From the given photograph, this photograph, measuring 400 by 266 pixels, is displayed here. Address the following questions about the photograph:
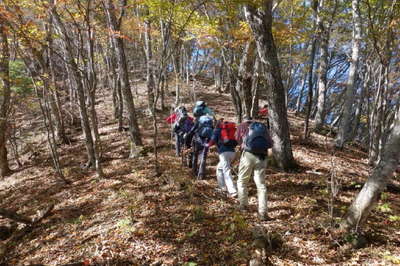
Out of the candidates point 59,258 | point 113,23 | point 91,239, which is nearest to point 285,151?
point 91,239

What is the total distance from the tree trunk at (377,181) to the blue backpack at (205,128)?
381 cm

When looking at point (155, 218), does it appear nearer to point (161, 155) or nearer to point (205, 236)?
point (205, 236)

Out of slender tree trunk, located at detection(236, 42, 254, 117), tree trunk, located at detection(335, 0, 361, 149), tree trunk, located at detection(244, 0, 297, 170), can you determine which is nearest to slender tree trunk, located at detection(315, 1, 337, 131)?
tree trunk, located at detection(335, 0, 361, 149)

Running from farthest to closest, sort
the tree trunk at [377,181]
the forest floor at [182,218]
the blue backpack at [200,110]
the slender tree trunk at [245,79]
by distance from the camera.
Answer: the slender tree trunk at [245,79] → the blue backpack at [200,110] → the forest floor at [182,218] → the tree trunk at [377,181]

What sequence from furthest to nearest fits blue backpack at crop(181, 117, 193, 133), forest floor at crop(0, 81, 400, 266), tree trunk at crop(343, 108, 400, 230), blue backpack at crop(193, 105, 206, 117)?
blue backpack at crop(181, 117, 193, 133) < blue backpack at crop(193, 105, 206, 117) < forest floor at crop(0, 81, 400, 266) < tree trunk at crop(343, 108, 400, 230)

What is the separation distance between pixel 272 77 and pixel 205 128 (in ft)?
8.19

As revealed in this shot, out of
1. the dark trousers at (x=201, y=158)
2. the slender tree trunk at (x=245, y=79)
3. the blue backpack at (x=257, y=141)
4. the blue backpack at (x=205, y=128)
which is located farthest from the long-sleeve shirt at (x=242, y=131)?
the slender tree trunk at (x=245, y=79)

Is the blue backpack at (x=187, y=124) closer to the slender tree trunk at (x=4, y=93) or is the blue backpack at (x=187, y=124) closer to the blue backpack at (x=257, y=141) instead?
the blue backpack at (x=257, y=141)

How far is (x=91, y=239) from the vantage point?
506 cm

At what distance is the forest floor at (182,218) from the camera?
4121 millimetres

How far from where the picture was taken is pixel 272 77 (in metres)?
7.14

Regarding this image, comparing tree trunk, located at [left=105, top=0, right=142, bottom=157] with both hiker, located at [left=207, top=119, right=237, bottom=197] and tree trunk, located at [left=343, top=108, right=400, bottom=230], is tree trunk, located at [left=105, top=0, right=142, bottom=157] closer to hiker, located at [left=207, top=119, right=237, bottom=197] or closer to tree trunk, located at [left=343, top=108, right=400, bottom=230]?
hiker, located at [left=207, top=119, right=237, bottom=197]

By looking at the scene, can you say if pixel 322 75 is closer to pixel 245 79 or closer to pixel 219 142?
pixel 245 79

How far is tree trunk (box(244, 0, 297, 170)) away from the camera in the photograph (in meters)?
6.93
